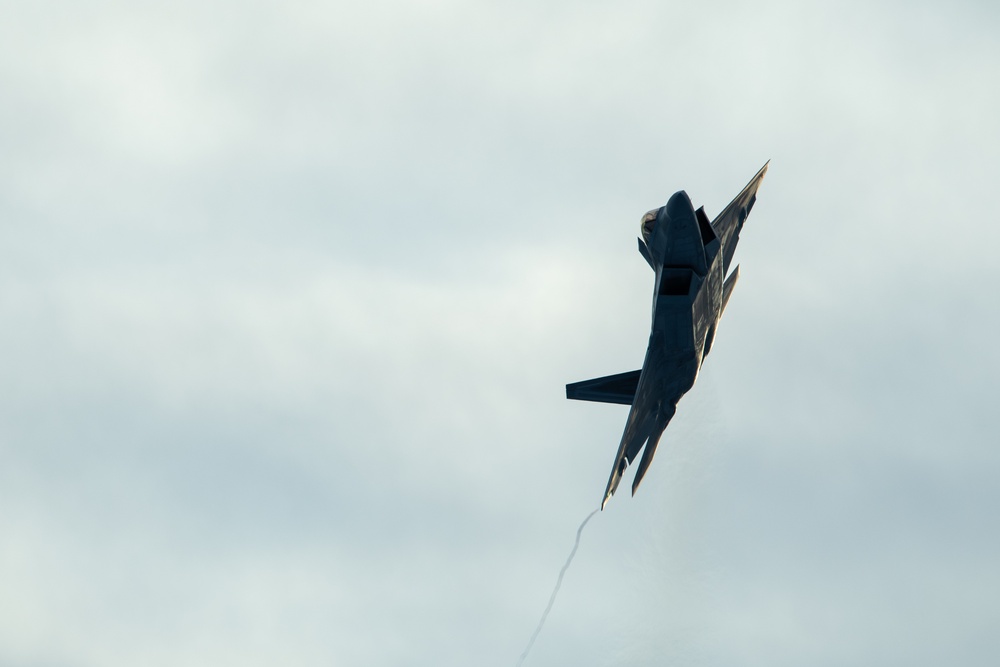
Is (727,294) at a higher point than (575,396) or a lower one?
higher

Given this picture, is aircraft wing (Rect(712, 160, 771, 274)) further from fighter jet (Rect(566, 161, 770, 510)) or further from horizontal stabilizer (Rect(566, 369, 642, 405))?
horizontal stabilizer (Rect(566, 369, 642, 405))

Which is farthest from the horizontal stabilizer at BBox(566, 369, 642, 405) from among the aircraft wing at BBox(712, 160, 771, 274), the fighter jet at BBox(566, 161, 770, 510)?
the aircraft wing at BBox(712, 160, 771, 274)

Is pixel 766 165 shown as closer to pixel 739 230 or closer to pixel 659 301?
pixel 739 230

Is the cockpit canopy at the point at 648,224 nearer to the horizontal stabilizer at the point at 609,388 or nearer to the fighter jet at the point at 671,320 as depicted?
the fighter jet at the point at 671,320

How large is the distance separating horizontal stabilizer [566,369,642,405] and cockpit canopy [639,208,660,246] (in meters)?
7.10

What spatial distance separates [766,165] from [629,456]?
16902 millimetres

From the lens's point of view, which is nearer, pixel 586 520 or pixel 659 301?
pixel 659 301

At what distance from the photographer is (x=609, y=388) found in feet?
226

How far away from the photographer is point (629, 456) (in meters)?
65.8

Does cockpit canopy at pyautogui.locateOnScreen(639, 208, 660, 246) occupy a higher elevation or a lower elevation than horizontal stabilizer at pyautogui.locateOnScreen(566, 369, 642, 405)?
higher

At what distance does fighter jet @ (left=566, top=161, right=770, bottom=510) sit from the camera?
206ft

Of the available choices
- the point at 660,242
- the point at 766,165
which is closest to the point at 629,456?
the point at 660,242

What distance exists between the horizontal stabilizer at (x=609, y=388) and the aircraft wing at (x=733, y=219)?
7.06 metres

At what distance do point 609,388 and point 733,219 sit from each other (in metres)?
10.4
